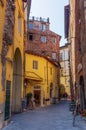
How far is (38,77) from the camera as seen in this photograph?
105 feet

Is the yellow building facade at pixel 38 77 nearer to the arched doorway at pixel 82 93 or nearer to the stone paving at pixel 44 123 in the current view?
the arched doorway at pixel 82 93

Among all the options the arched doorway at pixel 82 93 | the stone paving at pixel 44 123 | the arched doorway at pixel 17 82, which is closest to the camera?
the stone paving at pixel 44 123

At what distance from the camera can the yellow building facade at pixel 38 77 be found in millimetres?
30422

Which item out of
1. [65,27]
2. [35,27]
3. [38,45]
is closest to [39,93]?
[65,27]

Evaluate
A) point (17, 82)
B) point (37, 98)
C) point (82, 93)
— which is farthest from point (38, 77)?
point (82, 93)

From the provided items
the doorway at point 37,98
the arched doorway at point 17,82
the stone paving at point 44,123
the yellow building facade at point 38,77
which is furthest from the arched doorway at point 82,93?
the doorway at point 37,98

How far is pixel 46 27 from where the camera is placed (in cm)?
5553

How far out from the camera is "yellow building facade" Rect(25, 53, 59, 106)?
30422 millimetres

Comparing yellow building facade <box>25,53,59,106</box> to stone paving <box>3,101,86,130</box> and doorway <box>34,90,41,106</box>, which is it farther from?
stone paving <box>3,101,86,130</box>

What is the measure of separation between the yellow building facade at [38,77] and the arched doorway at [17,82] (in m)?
4.55

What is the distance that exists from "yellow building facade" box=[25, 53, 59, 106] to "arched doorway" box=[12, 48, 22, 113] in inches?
179

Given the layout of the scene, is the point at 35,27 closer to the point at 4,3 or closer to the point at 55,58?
the point at 55,58

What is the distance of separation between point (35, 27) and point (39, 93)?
22867 millimetres

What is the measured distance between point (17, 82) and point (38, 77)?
8902 mm
